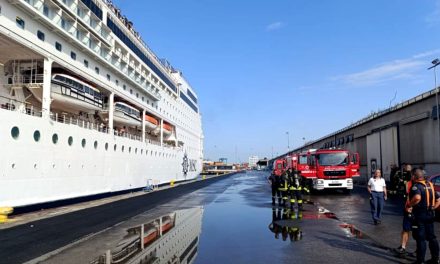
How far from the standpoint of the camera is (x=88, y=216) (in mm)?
13812

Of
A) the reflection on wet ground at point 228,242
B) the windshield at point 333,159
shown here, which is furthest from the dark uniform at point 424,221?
the windshield at point 333,159

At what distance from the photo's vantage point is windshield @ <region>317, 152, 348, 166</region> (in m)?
22.2

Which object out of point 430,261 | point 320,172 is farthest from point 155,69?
point 430,261

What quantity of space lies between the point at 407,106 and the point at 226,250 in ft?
83.2

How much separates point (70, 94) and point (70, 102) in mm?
503

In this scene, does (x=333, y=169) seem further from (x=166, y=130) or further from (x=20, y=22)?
(x=166, y=130)

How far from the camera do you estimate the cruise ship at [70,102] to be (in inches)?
599

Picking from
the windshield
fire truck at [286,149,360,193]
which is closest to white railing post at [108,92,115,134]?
fire truck at [286,149,360,193]

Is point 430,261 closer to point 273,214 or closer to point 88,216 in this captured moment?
point 273,214

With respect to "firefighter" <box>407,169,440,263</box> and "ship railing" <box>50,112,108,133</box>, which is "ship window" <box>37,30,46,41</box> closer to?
"ship railing" <box>50,112,108,133</box>

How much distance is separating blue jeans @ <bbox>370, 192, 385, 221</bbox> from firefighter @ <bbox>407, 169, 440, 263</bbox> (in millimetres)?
4194

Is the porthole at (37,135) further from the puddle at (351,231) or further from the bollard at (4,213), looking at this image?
the puddle at (351,231)

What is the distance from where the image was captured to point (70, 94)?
1992 centimetres

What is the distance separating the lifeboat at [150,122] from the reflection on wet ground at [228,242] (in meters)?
23.7
